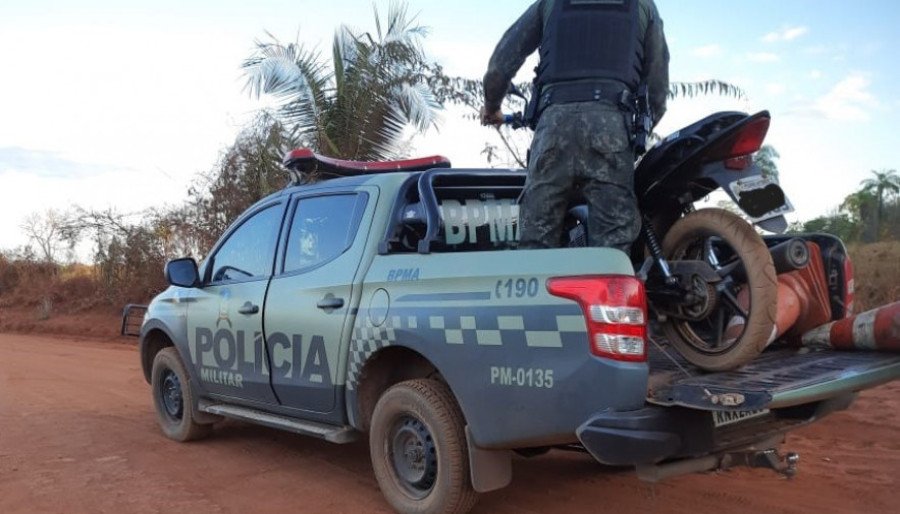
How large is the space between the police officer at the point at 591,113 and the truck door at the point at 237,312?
198 centimetres

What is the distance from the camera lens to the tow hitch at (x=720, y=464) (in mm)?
3312

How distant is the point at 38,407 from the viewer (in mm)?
7555

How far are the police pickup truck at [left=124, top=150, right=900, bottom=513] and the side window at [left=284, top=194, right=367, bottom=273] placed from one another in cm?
1

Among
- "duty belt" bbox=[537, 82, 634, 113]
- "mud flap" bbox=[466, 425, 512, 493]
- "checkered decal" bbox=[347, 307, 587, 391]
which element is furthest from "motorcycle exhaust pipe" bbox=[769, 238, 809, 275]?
"mud flap" bbox=[466, 425, 512, 493]

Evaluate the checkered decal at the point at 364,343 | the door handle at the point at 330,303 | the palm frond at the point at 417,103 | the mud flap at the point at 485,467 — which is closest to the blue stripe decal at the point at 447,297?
the checkered decal at the point at 364,343

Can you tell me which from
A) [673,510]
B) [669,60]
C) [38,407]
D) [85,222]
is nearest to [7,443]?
[38,407]

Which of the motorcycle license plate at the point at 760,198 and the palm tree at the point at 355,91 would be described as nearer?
the motorcycle license plate at the point at 760,198

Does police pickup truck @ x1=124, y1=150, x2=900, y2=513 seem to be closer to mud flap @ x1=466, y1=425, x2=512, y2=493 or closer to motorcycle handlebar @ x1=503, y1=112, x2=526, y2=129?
mud flap @ x1=466, y1=425, x2=512, y2=493

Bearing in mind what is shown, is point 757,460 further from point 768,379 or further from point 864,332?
point 864,332

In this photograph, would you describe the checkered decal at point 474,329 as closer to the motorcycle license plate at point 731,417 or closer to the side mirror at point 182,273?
the motorcycle license plate at point 731,417

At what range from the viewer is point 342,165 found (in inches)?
211

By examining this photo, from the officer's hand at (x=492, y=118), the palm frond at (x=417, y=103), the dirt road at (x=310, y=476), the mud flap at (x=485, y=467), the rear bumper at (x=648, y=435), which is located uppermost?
the palm frond at (x=417, y=103)

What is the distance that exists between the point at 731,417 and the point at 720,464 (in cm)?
23

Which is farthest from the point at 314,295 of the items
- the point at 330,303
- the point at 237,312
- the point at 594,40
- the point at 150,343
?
the point at 150,343
